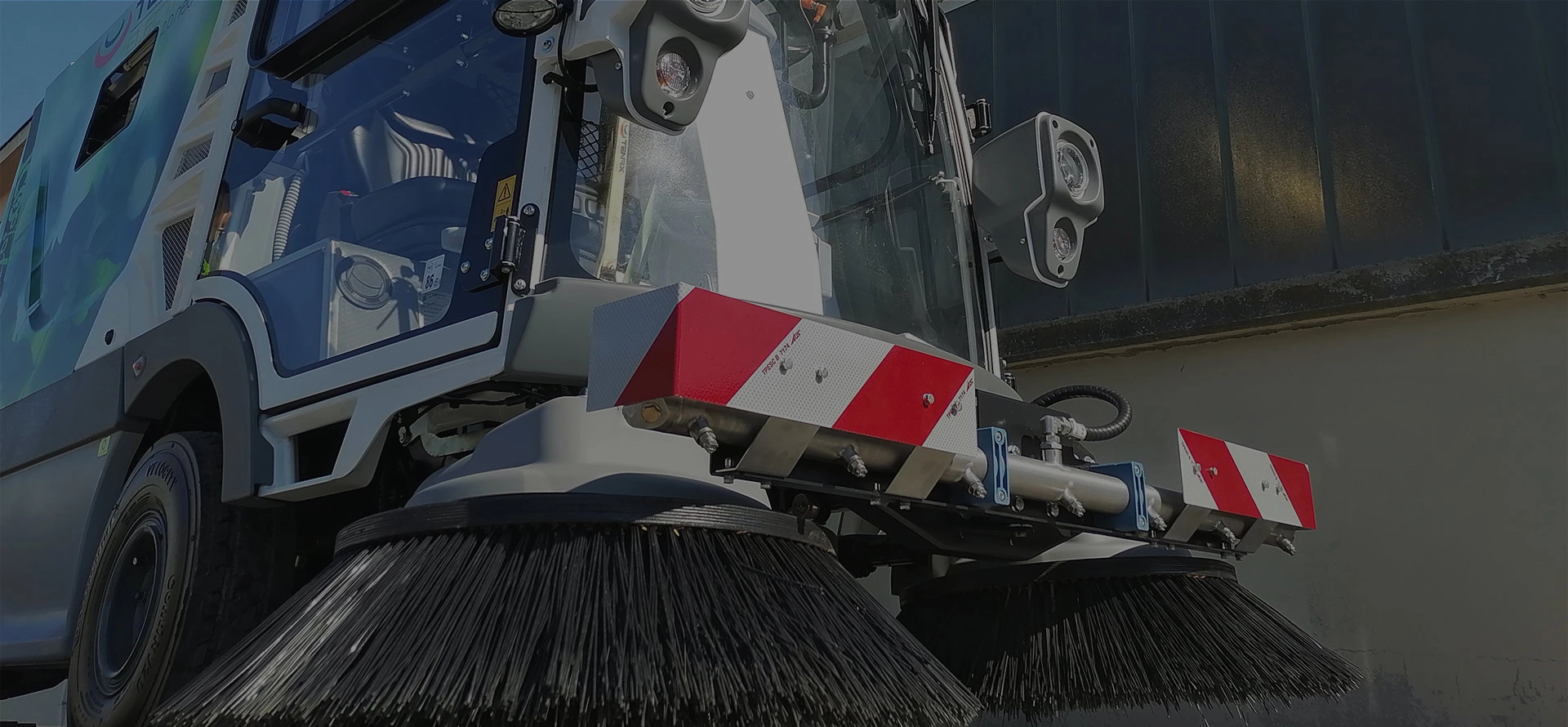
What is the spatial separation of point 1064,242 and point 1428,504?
206 centimetres

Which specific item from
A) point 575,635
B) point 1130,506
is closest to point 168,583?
point 575,635

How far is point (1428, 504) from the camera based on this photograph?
12.3 ft

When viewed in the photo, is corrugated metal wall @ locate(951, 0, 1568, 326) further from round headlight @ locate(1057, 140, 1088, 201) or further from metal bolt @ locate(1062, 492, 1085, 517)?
metal bolt @ locate(1062, 492, 1085, 517)

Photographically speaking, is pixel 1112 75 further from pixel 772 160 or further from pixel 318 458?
pixel 318 458

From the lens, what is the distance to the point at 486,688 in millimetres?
1327

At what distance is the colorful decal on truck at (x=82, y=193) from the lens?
3090mm

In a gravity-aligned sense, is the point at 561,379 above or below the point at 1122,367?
below

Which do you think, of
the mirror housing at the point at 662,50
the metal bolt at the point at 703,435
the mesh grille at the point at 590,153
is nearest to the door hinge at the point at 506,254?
the mesh grille at the point at 590,153

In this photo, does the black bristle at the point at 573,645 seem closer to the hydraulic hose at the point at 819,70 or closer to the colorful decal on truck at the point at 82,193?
the hydraulic hose at the point at 819,70

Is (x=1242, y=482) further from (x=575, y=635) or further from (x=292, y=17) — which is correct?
(x=292, y=17)

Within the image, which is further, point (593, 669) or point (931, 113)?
point (931, 113)

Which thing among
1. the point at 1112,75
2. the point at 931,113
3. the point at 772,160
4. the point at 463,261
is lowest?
the point at 463,261

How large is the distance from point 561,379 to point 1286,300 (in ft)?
11.0

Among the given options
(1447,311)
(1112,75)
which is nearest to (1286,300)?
(1447,311)
